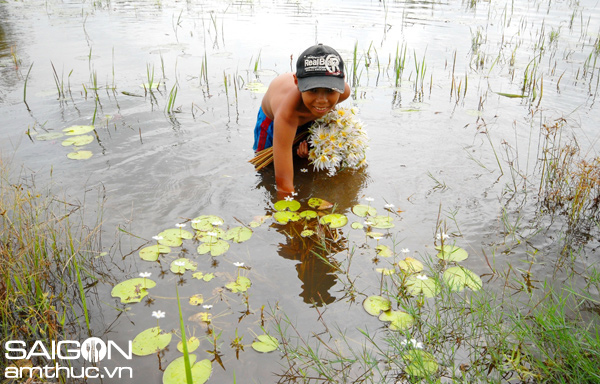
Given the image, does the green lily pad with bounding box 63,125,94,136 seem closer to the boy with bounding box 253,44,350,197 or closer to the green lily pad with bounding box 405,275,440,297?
the boy with bounding box 253,44,350,197

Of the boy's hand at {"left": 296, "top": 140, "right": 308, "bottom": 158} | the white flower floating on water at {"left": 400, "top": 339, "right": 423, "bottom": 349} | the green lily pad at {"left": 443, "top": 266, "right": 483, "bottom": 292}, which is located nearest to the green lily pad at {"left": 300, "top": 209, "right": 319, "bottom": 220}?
the boy's hand at {"left": 296, "top": 140, "right": 308, "bottom": 158}

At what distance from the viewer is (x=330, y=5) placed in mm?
13227

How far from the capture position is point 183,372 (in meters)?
2.14

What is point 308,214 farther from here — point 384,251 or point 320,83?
point 320,83

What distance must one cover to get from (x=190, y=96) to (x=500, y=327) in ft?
16.9

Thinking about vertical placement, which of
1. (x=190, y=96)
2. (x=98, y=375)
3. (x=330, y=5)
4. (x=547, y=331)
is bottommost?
(x=98, y=375)

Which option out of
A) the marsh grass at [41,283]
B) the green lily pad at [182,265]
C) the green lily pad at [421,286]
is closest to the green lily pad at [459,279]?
the green lily pad at [421,286]

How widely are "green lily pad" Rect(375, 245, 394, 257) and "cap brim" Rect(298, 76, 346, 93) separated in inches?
49.6

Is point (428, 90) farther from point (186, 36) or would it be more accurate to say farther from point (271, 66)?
point (186, 36)

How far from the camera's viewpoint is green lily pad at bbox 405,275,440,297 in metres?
2.65

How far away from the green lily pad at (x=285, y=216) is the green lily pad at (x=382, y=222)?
61 cm

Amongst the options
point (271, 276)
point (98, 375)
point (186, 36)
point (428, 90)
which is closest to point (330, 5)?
point (186, 36)

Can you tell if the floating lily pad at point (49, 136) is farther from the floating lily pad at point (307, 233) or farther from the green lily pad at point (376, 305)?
the green lily pad at point (376, 305)

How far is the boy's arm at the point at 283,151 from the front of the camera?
3.62m
